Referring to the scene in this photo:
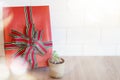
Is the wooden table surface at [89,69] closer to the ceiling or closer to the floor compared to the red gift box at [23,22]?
closer to the floor

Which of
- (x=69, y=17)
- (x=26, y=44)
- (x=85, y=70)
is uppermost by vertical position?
(x=69, y=17)

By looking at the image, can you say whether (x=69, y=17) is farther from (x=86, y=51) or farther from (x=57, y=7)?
(x=86, y=51)

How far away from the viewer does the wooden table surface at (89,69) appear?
104 centimetres

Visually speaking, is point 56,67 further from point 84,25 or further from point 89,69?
point 84,25

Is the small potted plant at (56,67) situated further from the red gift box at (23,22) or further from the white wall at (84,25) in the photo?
the white wall at (84,25)

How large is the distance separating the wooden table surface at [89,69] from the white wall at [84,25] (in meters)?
0.06

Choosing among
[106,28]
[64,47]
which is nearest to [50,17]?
[64,47]

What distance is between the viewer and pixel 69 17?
1222 mm

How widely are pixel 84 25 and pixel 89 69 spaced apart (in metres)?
0.25

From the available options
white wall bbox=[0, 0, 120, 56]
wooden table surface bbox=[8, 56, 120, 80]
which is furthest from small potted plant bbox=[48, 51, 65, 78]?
white wall bbox=[0, 0, 120, 56]

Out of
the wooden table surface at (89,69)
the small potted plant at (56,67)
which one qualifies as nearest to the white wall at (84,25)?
the wooden table surface at (89,69)

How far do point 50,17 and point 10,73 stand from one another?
1.20 feet

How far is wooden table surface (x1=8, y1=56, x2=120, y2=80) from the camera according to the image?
104 centimetres

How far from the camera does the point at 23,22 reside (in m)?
1.08
